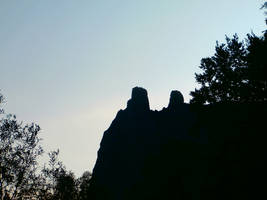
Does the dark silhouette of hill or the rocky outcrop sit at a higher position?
the rocky outcrop

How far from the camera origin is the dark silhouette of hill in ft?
79.9

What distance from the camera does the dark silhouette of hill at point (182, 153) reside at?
24.4m

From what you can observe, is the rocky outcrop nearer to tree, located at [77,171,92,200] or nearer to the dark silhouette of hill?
the dark silhouette of hill

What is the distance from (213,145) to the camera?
3569 centimetres

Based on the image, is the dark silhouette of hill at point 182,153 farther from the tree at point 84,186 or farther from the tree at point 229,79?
the tree at point 84,186

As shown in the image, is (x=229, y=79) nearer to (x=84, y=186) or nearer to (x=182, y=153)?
(x=182, y=153)

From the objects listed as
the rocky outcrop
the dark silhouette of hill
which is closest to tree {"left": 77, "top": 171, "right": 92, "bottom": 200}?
the dark silhouette of hill

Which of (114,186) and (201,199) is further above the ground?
(114,186)

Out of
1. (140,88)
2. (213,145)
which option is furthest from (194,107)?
(140,88)

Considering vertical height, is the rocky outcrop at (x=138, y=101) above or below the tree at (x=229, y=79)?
above

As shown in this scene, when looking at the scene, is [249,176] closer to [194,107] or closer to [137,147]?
[194,107]

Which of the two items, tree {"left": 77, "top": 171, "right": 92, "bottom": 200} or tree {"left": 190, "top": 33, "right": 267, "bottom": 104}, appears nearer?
tree {"left": 190, "top": 33, "right": 267, "bottom": 104}

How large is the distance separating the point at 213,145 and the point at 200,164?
3.35 m

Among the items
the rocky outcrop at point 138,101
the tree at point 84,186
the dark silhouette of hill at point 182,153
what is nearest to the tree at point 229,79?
the dark silhouette of hill at point 182,153
